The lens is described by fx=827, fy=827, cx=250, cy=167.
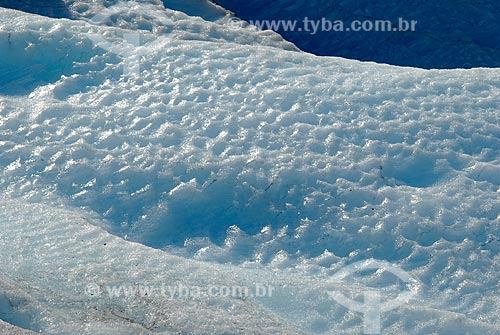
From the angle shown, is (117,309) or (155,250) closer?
(117,309)

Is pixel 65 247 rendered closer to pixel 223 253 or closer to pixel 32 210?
pixel 32 210

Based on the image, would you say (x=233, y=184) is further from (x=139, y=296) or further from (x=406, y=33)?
(x=406, y=33)

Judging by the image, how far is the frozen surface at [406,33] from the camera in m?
7.28

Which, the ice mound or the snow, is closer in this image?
the ice mound

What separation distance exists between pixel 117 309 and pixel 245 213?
1031mm

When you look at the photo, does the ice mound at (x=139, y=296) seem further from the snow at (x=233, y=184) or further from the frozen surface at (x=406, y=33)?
the frozen surface at (x=406, y=33)

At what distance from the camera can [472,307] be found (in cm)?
367

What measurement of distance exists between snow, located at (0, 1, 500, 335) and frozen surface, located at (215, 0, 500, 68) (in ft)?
7.48

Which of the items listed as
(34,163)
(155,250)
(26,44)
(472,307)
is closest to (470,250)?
(472,307)

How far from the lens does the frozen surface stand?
728 cm

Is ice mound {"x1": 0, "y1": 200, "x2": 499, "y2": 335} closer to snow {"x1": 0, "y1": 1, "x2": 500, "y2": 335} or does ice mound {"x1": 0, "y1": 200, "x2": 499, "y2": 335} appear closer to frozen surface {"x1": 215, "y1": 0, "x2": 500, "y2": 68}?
snow {"x1": 0, "y1": 1, "x2": 500, "y2": 335}

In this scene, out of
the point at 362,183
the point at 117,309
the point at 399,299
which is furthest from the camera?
the point at 362,183

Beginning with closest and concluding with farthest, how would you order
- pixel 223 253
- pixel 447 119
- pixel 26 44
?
pixel 223 253, pixel 447 119, pixel 26 44

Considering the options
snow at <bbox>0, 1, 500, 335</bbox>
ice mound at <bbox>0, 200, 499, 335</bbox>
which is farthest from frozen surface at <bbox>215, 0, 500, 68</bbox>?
ice mound at <bbox>0, 200, 499, 335</bbox>
